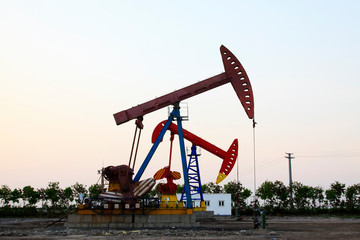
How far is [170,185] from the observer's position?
36.7 meters

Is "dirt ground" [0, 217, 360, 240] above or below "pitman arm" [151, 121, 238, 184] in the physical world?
below

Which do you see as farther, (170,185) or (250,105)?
(170,185)

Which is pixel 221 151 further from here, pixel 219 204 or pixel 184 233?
pixel 184 233

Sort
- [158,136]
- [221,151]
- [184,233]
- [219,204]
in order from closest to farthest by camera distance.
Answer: [184,233], [158,136], [221,151], [219,204]

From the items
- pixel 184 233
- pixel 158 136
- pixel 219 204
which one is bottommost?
pixel 184 233

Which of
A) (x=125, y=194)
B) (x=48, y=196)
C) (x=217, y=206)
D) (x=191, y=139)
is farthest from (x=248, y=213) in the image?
(x=125, y=194)

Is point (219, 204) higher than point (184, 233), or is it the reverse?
point (219, 204)

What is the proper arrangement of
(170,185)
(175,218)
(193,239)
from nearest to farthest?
(193,239)
(175,218)
(170,185)

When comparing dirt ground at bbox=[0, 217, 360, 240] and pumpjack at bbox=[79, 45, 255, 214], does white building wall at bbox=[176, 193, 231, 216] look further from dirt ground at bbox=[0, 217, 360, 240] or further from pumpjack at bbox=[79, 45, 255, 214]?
dirt ground at bbox=[0, 217, 360, 240]

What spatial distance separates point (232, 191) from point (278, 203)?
20.9 feet

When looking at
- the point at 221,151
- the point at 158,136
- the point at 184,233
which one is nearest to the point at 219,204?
the point at 221,151

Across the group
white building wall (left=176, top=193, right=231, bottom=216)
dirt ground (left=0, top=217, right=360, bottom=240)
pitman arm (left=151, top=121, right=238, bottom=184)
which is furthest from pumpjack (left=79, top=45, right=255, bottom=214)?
white building wall (left=176, top=193, right=231, bottom=216)

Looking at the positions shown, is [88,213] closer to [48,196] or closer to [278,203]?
[48,196]

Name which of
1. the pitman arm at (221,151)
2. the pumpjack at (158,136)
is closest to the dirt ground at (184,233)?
the pumpjack at (158,136)
